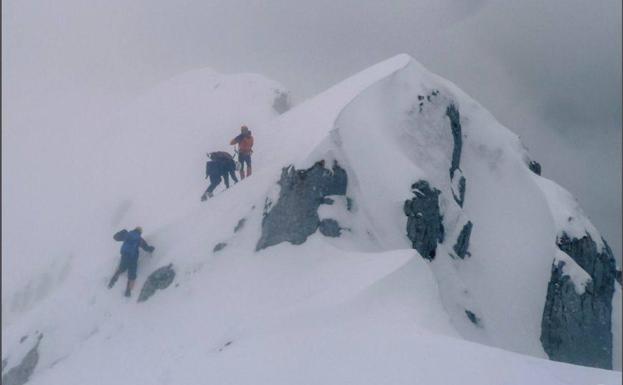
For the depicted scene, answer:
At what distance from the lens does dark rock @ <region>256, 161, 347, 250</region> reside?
59.5 ft

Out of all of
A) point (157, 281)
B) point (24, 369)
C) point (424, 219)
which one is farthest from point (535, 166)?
point (24, 369)

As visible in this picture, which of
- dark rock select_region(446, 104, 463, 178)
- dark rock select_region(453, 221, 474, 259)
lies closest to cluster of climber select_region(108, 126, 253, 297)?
dark rock select_region(453, 221, 474, 259)

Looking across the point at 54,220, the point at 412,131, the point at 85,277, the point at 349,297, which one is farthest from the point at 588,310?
the point at 54,220

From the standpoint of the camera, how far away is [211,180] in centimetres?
2212

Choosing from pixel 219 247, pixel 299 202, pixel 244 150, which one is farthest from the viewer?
pixel 244 150

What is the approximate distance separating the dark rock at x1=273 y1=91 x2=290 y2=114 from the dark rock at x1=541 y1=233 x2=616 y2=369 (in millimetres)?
17428

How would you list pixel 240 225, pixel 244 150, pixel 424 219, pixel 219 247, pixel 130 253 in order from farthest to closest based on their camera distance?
pixel 424 219 < pixel 244 150 < pixel 240 225 < pixel 130 253 < pixel 219 247

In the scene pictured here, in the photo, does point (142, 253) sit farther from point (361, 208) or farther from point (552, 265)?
point (552, 265)

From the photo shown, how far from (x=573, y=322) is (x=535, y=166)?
964 centimetres

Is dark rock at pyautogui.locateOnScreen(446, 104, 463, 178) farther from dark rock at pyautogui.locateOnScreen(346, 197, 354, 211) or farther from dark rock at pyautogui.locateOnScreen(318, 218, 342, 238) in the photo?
dark rock at pyautogui.locateOnScreen(318, 218, 342, 238)

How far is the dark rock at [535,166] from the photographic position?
3040cm

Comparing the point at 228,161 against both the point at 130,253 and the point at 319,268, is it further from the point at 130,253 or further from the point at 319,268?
the point at 319,268

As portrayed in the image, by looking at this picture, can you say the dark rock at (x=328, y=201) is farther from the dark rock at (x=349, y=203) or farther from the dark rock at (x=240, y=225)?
the dark rock at (x=240, y=225)

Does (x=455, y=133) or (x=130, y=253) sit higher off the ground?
(x=130, y=253)
